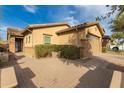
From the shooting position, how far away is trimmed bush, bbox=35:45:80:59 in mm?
10688

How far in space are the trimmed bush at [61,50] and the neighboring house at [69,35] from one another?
1.01 meters

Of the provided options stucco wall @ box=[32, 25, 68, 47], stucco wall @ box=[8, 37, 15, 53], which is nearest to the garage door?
stucco wall @ box=[32, 25, 68, 47]

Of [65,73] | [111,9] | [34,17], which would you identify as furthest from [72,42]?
[111,9]

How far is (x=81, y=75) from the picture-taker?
6395 mm

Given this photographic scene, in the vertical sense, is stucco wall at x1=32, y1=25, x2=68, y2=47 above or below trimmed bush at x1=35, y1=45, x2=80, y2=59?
above

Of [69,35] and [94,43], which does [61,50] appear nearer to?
[69,35]

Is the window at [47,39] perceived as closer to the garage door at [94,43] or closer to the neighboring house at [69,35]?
the neighboring house at [69,35]

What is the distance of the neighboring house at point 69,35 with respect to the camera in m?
12.3

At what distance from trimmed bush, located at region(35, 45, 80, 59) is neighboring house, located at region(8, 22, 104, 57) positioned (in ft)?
3.33

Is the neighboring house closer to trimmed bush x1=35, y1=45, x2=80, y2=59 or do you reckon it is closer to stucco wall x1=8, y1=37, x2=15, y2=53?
trimmed bush x1=35, y1=45, x2=80, y2=59

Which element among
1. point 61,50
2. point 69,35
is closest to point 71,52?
point 61,50

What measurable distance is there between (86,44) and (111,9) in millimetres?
8322

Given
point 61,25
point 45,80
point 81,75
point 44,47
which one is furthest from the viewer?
point 61,25
